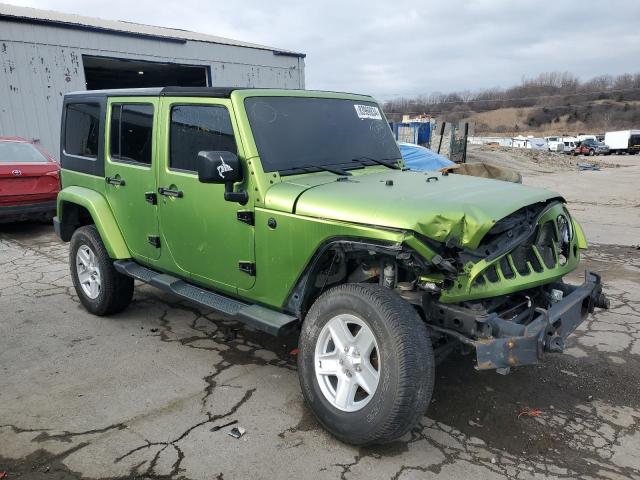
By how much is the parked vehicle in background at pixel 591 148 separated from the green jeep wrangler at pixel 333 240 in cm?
5177

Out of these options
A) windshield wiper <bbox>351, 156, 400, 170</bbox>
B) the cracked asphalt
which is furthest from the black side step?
windshield wiper <bbox>351, 156, 400, 170</bbox>

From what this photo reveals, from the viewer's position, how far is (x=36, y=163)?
868 centimetres

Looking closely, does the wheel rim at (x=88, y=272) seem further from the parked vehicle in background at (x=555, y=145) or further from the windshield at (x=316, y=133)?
the parked vehicle in background at (x=555, y=145)

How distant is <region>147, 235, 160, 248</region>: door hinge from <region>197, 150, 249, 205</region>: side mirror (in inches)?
46.1

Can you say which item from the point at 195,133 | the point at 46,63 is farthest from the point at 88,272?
the point at 46,63

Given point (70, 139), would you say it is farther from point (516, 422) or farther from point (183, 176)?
point (516, 422)

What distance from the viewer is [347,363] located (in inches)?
112

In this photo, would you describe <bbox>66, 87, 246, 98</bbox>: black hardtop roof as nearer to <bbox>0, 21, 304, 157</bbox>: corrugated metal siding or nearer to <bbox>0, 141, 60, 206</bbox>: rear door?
<bbox>0, 141, 60, 206</bbox>: rear door

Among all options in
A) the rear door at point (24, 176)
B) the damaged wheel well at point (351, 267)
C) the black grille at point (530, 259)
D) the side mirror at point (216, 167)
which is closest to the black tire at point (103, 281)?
the side mirror at point (216, 167)

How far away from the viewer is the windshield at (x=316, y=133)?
135 inches

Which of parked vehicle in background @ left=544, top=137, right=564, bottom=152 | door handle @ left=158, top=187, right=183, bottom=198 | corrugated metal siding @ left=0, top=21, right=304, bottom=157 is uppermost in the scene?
corrugated metal siding @ left=0, top=21, right=304, bottom=157

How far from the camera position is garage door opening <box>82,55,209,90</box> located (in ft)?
52.1

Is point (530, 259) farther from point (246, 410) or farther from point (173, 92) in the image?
point (173, 92)

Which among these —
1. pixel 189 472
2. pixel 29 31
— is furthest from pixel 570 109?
pixel 189 472
